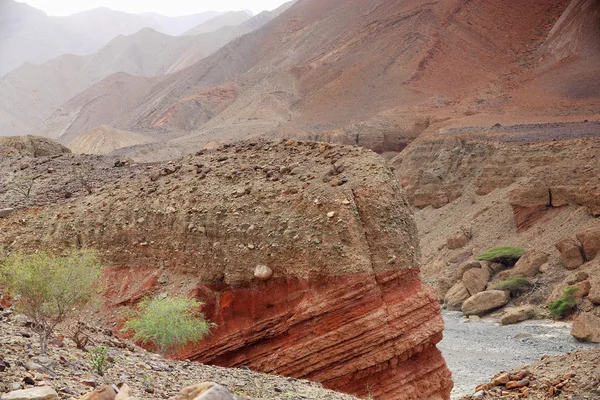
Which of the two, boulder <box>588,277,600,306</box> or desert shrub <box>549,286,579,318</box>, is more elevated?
boulder <box>588,277,600,306</box>

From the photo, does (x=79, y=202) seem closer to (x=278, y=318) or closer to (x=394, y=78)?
(x=278, y=318)

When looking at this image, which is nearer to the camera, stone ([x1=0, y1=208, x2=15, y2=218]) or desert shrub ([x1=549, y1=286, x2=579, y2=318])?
stone ([x1=0, y1=208, x2=15, y2=218])

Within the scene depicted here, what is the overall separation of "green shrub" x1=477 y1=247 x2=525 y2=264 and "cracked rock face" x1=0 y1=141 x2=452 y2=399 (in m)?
25.7

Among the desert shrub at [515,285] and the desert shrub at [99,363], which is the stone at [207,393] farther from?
the desert shrub at [515,285]

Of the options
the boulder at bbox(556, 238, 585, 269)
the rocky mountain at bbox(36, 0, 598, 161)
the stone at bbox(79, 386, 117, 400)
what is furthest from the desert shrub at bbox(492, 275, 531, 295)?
the stone at bbox(79, 386, 117, 400)

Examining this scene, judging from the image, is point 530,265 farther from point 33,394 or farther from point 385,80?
point 385,80

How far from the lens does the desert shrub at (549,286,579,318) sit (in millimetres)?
32031

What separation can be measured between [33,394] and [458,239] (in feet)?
139

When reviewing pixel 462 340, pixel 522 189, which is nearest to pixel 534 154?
pixel 522 189

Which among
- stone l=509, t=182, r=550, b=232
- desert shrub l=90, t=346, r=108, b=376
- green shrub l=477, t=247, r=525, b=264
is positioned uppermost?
desert shrub l=90, t=346, r=108, b=376

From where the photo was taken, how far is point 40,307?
11.2 m

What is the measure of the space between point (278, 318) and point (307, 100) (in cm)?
7346

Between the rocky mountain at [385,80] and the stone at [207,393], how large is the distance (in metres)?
57.1

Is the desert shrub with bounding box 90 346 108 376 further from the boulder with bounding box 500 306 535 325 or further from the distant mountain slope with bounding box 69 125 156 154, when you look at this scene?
the distant mountain slope with bounding box 69 125 156 154
